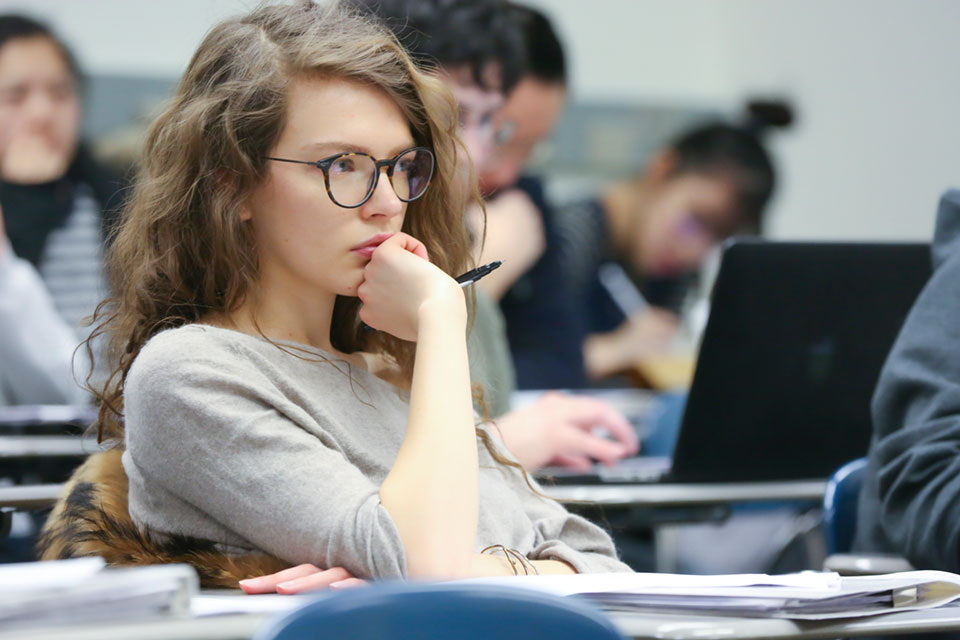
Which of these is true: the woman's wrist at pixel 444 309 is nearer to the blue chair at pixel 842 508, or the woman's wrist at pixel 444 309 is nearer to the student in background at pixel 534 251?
the blue chair at pixel 842 508

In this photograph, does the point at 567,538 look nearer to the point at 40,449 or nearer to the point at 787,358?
the point at 787,358

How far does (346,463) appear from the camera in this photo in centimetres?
99

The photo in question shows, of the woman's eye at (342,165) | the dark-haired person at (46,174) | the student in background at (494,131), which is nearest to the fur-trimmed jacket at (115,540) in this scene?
the woman's eye at (342,165)

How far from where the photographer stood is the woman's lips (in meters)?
1.09

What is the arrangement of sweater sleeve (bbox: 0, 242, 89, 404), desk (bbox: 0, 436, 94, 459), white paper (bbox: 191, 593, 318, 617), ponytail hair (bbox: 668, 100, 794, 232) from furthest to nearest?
1. ponytail hair (bbox: 668, 100, 794, 232)
2. sweater sleeve (bbox: 0, 242, 89, 404)
3. desk (bbox: 0, 436, 94, 459)
4. white paper (bbox: 191, 593, 318, 617)

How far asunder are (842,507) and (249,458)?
0.88m

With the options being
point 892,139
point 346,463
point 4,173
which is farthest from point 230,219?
point 892,139

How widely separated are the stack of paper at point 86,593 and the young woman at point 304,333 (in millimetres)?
212

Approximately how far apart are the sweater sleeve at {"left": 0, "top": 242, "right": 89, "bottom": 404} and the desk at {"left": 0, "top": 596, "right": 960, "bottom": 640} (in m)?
1.51

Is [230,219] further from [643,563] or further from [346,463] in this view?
[643,563]

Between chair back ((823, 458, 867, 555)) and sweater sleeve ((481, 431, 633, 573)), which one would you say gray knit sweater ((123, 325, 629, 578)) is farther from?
chair back ((823, 458, 867, 555))

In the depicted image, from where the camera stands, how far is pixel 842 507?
4.82ft

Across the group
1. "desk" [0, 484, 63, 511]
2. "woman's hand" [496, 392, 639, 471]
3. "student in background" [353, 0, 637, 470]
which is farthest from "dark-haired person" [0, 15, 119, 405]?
"woman's hand" [496, 392, 639, 471]

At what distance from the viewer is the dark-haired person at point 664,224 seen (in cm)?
421
